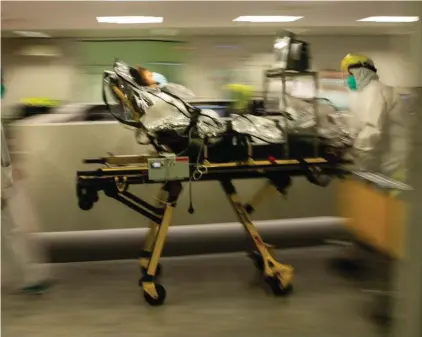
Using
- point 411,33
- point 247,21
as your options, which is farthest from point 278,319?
point 247,21

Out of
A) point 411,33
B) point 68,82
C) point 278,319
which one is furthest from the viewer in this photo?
point 68,82

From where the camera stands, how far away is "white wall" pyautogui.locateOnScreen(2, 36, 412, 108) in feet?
15.2

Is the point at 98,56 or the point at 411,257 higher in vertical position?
the point at 98,56

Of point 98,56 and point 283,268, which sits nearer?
point 283,268

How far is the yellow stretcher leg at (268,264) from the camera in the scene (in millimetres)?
3740

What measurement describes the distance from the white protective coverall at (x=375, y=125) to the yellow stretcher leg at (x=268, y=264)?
0.89 metres

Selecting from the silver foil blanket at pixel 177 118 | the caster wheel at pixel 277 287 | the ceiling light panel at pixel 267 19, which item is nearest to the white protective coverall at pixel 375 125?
the silver foil blanket at pixel 177 118

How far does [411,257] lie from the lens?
2.68 meters

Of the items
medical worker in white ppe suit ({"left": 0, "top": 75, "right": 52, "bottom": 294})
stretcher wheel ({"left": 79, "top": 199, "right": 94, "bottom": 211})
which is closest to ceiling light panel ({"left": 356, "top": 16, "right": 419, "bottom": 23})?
stretcher wheel ({"left": 79, "top": 199, "right": 94, "bottom": 211})

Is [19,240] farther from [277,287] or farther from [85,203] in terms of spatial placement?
[277,287]

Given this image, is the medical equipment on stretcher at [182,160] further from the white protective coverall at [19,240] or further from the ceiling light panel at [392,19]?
the ceiling light panel at [392,19]

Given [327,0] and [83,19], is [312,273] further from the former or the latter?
[83,19]

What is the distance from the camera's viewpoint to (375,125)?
151 inches

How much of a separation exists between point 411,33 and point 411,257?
1.06 m
